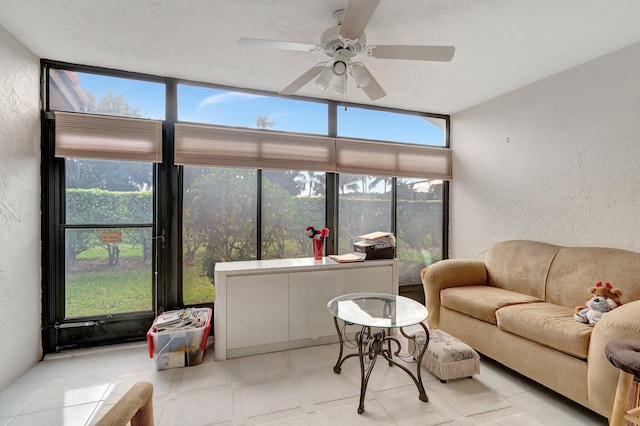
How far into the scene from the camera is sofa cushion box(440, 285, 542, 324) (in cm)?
229

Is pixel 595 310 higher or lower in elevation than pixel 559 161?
lower

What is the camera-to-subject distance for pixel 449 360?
204 centimetres

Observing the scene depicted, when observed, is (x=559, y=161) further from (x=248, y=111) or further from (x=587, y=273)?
(x=248, y=111)

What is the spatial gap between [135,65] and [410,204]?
3.22 m

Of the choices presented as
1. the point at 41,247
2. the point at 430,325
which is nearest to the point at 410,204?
the point at 430,325

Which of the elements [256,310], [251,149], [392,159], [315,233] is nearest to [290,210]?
[315,233]

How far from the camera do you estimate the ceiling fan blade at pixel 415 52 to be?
5.32ft

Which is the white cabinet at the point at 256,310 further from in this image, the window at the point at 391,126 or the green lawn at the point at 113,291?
the window at the point at 391,126

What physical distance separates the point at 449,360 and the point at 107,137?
3290 millimetres

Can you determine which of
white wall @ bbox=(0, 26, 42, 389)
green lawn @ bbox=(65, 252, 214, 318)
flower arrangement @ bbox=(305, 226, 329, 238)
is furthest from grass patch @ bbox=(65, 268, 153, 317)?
flower arrangement @ bbox=(305, 226, 329, 238)

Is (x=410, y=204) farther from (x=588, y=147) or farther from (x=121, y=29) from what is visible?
(x=121, y=29)

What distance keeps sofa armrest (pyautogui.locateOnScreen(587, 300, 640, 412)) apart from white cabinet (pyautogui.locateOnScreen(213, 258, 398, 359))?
1.59 metres

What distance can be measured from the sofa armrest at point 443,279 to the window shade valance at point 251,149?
1.53 m

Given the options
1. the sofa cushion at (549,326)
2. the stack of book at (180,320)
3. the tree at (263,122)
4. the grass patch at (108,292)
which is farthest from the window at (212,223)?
the sofa cushion at (549,326)
